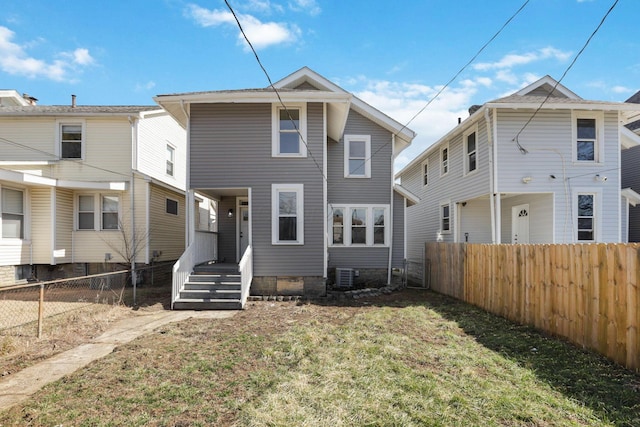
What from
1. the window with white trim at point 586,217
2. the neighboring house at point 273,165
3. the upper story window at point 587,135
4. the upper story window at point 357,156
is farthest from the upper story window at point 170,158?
the window with white trim at point 586,217

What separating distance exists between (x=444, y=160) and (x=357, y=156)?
4.95 meters

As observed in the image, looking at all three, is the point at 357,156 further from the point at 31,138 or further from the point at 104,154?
the point at 31,138

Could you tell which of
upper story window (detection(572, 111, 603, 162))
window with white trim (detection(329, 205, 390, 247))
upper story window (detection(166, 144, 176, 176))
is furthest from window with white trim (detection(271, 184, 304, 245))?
upper story window (detection(572, 111, 603, 162))

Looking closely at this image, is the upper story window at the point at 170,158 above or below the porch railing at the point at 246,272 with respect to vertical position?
above

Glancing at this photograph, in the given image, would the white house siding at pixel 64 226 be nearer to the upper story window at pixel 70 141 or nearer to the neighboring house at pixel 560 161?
the upper story window at pixel 70 141

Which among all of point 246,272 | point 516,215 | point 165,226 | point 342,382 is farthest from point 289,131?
point 516,215

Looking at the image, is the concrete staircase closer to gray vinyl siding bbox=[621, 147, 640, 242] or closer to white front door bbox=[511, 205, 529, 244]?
white front door bbox=[511, 205, 529, 244]

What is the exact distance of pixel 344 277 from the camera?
1152 cm

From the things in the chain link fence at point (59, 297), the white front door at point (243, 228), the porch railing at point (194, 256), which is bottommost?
the chain link fence at point (59, 297)

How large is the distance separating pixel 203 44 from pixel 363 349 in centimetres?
645

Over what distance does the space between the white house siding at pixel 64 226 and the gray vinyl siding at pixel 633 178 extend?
2211 cm

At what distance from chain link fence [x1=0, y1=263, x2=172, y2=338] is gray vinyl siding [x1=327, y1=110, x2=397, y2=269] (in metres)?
6.28

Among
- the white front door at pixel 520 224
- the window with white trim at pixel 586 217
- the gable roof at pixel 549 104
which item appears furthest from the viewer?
the white front door at pixel 520 224

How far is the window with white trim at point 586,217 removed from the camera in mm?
10812
